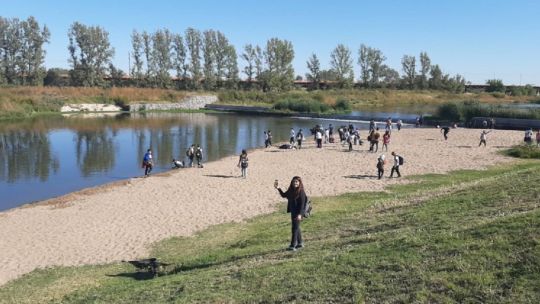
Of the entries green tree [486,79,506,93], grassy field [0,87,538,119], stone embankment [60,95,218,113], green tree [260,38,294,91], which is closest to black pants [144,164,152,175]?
grassy field [0,87,538,119]

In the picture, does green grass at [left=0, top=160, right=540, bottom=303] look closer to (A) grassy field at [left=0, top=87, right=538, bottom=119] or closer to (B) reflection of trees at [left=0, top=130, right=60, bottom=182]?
(B) reflection of trees at [left=0, top=130, right=60, bottom=182]

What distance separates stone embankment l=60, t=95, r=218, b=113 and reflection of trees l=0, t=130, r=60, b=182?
38.7 metres

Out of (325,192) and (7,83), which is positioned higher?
(7,83)

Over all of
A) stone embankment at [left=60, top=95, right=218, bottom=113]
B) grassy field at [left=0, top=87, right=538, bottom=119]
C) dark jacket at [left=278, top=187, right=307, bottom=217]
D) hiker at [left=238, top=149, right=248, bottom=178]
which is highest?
grassy field at [left=0, top=87, right=538, bottom=119]

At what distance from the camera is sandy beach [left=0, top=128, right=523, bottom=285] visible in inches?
629

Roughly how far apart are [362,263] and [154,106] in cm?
9375

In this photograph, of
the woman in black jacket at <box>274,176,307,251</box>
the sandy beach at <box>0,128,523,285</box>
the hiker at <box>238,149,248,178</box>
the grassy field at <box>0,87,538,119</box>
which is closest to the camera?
the woman in black jacket at <box>274,176,307,251</box>

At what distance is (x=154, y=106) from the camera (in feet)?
327

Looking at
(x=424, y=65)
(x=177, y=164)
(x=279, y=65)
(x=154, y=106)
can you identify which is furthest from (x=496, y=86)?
(x=177, y=164)

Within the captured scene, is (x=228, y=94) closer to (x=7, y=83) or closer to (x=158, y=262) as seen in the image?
(x=7, y=83)

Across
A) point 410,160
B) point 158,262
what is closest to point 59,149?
point 410,160

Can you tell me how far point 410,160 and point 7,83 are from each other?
94868 millimetres

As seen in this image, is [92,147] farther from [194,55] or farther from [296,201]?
[194,55]

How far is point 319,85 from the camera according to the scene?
147 m
